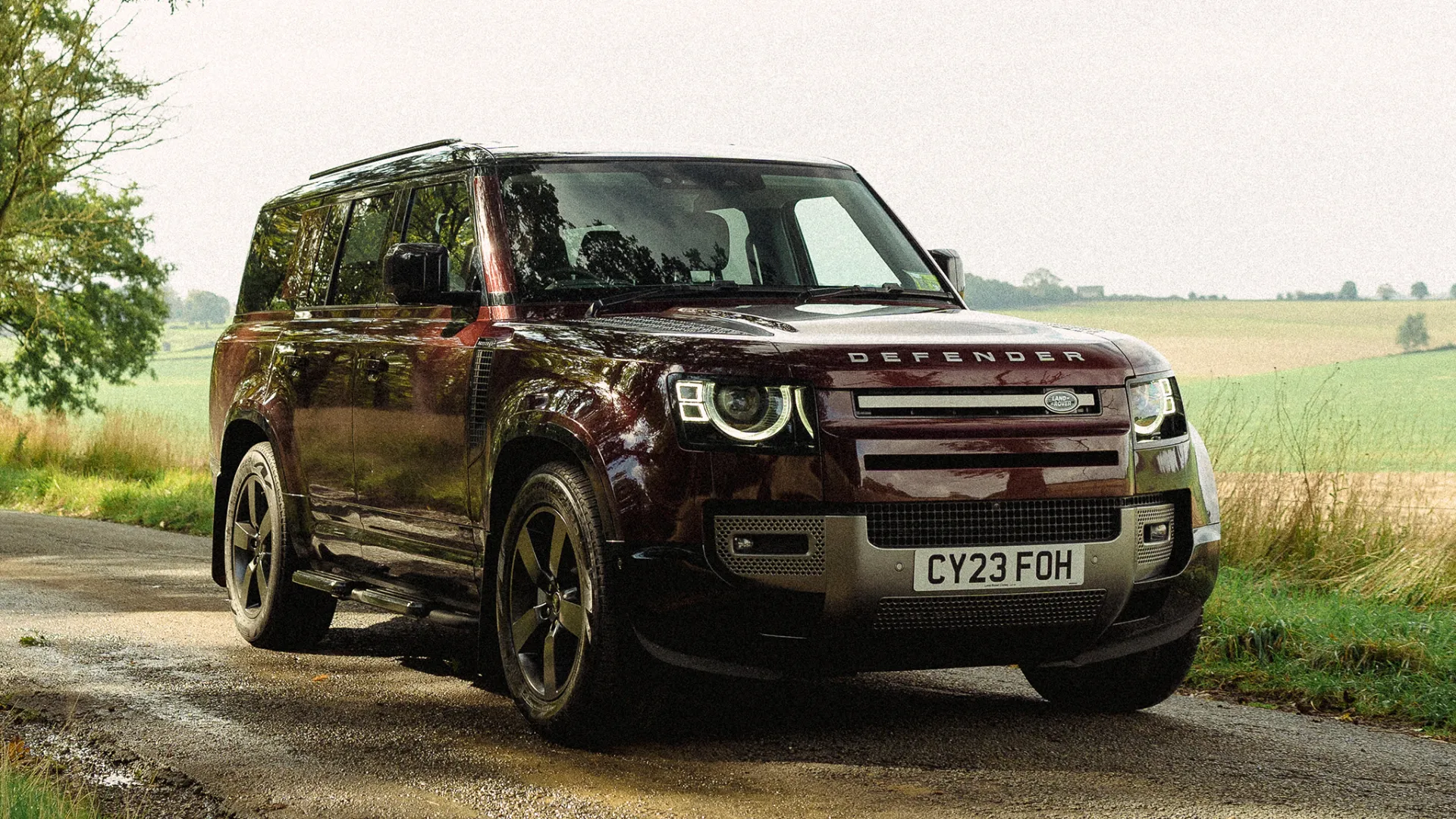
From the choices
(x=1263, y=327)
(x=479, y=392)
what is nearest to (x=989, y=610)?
(x=479, y=392)

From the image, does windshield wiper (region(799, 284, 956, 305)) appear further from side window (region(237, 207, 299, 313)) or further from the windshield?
side window (region(237, 207, 299, 313))

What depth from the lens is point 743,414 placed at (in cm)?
477

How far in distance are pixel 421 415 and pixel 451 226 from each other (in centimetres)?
76

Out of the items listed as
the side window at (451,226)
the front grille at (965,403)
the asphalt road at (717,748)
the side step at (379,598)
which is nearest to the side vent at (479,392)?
the side window at (451,226)

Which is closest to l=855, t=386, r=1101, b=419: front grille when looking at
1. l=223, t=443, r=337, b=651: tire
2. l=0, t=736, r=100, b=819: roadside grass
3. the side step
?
the side step

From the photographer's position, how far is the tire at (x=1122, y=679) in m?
5.63

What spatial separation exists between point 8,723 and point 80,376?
4082 cm

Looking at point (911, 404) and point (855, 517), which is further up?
point (911, 404)

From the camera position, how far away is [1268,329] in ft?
218

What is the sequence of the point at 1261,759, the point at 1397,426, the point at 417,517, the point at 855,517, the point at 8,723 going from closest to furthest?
the point at 855,517
the point at 1261,759
the point at 8,723
the point at 417,517
the point at 1397,426

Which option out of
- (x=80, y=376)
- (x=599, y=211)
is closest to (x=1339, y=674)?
(x=599, y=211)

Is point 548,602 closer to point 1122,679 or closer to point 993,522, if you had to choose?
point 993,522

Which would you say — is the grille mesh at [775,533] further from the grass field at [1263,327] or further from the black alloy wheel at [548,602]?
the grass field at [1263,327]

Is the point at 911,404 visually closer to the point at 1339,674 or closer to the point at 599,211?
the point at 599,211
